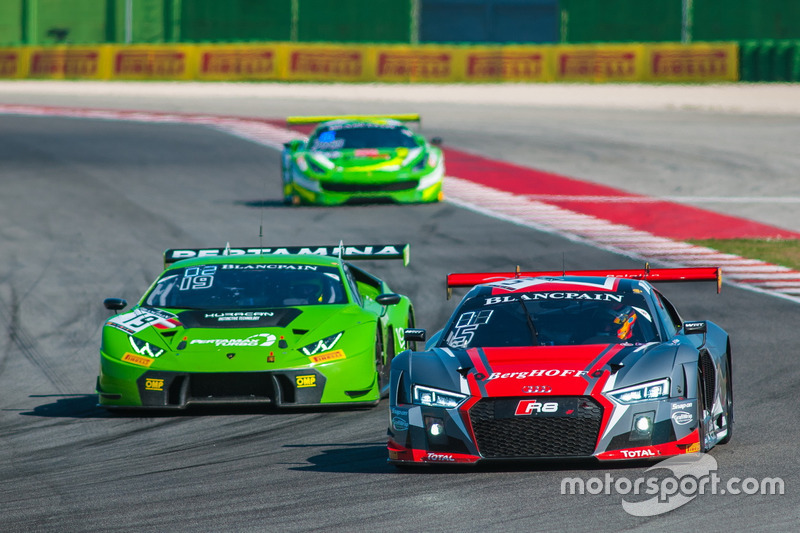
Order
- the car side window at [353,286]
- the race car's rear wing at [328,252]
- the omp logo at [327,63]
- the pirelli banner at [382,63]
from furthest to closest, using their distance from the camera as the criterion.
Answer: the omp logo at [327,63], the pirelli banner at [382,63], the race car's rear wing at [328,252], the car side window at [353,286]

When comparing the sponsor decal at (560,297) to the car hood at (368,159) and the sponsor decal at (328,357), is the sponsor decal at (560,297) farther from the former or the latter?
the car hood at (368,159)

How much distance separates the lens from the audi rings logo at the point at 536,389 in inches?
293

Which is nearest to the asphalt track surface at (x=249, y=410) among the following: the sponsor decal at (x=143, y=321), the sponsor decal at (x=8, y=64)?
the sponsor decal at (x=143, y=321)

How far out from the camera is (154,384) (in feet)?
33.1

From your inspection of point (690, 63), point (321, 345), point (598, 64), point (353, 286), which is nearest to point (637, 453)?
point (321, 345)

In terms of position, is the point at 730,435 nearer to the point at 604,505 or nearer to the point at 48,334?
the point at 604,505

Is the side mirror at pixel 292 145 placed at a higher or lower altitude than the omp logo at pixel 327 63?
lower

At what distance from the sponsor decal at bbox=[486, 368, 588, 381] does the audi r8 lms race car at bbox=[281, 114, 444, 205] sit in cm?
1501

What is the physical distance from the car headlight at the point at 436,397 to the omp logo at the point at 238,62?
3269cm

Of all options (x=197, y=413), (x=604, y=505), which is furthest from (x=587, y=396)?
(x=197, y=413)

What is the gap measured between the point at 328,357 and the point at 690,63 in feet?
93.6

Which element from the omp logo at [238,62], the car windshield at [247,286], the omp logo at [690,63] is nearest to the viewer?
the car windshield at [247,286]

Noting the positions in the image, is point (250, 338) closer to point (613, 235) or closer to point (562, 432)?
point (562, 432)

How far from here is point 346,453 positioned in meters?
8.48
